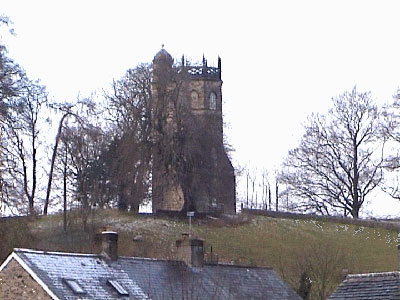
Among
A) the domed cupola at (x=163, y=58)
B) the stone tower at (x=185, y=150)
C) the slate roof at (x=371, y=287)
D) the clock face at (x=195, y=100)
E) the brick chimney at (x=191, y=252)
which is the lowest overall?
the slate roof at (x=371, y=287)

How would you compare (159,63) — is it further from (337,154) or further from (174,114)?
(337,154)

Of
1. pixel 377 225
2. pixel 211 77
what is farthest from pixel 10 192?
pixel 211 77

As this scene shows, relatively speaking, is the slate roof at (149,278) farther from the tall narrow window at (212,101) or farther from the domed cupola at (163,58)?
the tall narrow window at (212,101)

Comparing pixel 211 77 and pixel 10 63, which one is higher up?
pixel 211 77

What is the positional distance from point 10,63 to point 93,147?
1718 cm

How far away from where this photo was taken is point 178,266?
126 ft

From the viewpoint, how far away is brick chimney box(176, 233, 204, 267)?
3888 cm

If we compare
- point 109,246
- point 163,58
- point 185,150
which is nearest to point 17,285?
point 109,246

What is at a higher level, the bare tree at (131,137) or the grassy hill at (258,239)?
the bare tree at (131,137)

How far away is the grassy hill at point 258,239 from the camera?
53.9 m

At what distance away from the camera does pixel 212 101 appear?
86.1m

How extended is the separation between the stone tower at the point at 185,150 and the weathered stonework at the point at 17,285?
105 ft

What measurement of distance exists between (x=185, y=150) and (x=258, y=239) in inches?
293

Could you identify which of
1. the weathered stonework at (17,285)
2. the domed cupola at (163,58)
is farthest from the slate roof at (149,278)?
the domed cupola at (163,58)
